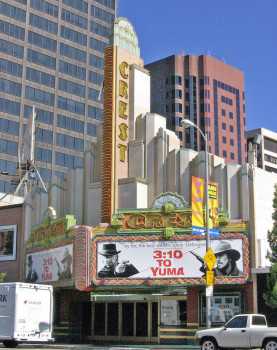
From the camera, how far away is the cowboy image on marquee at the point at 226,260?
38.8 metres

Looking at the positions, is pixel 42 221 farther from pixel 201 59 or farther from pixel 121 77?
pixel 201 59

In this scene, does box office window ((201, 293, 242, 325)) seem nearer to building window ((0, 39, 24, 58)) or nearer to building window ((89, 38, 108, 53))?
building window ((0, 39, 24, 58))

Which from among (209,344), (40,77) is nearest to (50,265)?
(209,344)

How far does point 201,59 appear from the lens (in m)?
160

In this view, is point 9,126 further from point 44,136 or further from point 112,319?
point 112,319

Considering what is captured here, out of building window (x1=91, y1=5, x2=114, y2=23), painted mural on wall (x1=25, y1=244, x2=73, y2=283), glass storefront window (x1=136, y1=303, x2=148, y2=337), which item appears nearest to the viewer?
painted mural on wall (x1=25, y1=244, x2=73, y2=283)

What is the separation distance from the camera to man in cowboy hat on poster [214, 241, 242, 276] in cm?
3875

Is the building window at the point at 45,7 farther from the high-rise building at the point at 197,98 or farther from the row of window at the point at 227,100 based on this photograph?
the row of window at the point at 227,100

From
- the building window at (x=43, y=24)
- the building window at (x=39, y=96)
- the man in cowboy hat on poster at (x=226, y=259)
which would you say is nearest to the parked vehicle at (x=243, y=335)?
the man in cowboy hat on poster at (x=226, y=259)

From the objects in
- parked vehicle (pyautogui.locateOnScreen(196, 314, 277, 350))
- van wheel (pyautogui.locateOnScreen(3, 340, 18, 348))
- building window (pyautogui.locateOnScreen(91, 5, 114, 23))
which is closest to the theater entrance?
van wheel (pyautogui.locateOnScreen(3, 340, 18, 348))

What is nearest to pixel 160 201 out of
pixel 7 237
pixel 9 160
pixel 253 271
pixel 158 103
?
pixel 253 271

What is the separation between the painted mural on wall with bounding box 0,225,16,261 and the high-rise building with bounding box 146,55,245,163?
10675 centimetres

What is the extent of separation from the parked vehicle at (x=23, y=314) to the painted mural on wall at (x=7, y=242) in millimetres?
16742

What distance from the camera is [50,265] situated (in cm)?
4409
